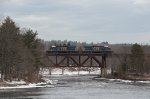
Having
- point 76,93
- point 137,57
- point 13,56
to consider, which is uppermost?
point 137,57

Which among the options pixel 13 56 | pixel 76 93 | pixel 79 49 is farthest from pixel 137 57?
pixel 76 93

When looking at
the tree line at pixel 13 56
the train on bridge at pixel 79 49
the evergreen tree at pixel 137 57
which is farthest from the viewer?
the train on bridge at pixel 79 49

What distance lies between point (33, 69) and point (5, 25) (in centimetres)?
1507

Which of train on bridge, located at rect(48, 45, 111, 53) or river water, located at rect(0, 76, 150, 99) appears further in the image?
train on bridge, located at rect(48, 45, 111, 53)

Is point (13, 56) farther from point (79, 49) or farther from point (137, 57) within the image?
point (79, 49)

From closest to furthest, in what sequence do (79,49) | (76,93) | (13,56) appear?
(76,93) → (13,56) → (79,49)

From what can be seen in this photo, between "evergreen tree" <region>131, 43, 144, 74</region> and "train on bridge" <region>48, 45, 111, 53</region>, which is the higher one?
"train on bridge" <region>48, 45, 111, 53</region>

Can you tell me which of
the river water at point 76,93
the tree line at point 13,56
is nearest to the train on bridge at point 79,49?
the tree line at point 13,56

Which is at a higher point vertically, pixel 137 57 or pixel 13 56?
pixel 137 57

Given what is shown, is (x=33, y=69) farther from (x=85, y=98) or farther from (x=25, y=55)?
(x=85, y=98)

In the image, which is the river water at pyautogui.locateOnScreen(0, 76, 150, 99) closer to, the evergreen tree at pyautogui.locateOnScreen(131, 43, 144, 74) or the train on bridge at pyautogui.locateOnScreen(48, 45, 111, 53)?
the evergreen tree at pyautogui.locateOnScreen(131, 43, 144, 74)

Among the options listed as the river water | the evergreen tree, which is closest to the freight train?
the evergreen tree

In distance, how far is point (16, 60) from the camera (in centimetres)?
9756

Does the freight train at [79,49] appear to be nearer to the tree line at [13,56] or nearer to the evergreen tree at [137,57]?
the evergreen tree at [137,57]
